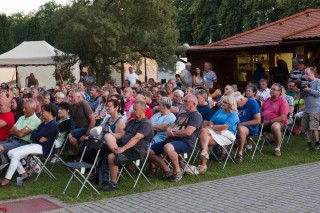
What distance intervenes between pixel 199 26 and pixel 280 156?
41930 mm

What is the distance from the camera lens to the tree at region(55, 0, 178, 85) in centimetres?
1980

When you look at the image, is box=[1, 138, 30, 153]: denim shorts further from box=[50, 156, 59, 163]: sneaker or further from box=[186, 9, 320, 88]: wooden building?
box=[186, 9, 320, 88]: wooden building

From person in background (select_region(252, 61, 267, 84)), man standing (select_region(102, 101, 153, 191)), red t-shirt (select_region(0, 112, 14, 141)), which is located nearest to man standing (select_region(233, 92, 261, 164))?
man standing (select_region(102, 101, 153, 191))

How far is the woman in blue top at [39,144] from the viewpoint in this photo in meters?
7.63

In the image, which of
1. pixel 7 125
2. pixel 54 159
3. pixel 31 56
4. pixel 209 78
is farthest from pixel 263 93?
pixel 31 56

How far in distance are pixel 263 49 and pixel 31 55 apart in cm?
985

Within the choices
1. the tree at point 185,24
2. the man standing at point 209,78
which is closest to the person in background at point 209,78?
the man standing at point 209,78

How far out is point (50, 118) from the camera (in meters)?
8.25

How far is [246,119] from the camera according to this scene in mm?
9547

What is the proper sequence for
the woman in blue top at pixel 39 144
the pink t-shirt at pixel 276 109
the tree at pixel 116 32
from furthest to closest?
the tree at pixel 116 32
the pink t-shirt at pixel 276 109
the woman in blue top at pixel 39 144

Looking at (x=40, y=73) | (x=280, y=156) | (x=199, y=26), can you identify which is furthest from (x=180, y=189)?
(x=199, y=26)

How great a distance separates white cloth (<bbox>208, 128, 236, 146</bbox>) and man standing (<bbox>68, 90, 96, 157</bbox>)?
2.13 meters

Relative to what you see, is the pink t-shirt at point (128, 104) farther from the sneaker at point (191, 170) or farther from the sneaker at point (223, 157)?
the sneaker at point (191, 170)

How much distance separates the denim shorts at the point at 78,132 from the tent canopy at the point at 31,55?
1245cm
